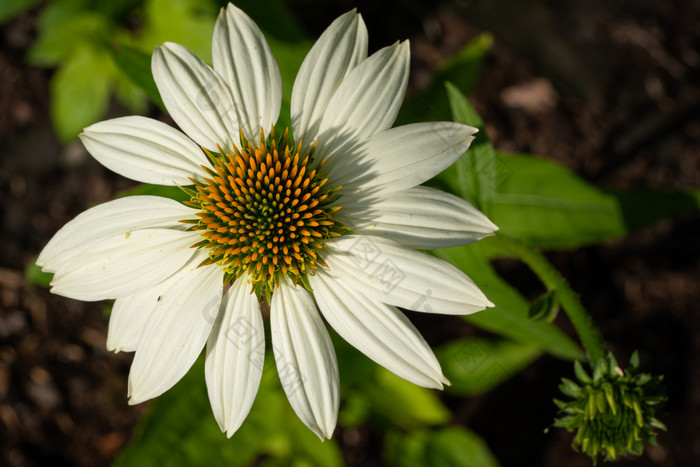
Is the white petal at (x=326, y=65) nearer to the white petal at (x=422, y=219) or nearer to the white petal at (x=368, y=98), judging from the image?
the white petal at (x=368, y=98)

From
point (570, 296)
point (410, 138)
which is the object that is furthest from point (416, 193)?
point (570, 296)

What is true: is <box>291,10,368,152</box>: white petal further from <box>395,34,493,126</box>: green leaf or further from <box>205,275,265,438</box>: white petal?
<box>395,34,493,126</box>: green leaf

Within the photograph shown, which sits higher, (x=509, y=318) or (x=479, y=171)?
(x=479, y=171)

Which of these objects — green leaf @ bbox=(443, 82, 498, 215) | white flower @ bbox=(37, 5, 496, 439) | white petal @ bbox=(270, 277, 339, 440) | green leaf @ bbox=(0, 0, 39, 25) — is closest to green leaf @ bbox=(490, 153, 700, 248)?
green leaf @ bbox=(443, 82, 498, 215)

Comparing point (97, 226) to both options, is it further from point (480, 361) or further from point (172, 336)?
point (480, 361)

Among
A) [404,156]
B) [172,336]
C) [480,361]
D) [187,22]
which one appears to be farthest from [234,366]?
[187,22]

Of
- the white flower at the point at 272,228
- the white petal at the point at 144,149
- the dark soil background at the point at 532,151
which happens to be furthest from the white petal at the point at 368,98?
the dark soil background at the point at 532,151
